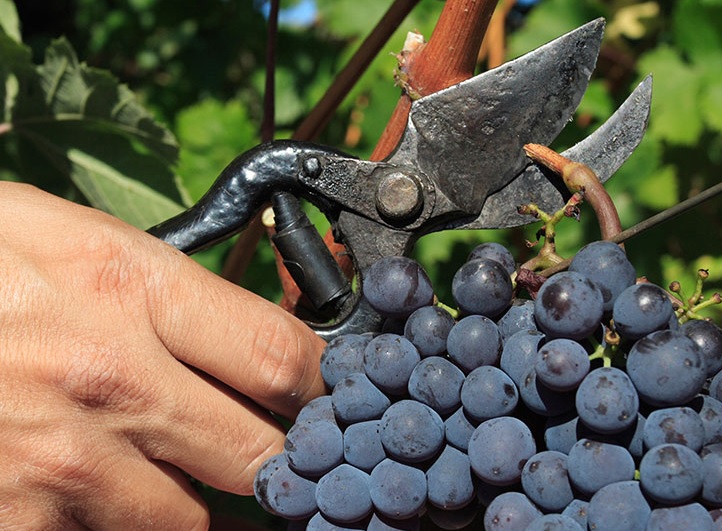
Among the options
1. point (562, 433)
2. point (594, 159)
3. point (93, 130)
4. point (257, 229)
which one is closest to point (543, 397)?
point (562, 433)

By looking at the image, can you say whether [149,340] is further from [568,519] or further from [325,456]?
[568,519]

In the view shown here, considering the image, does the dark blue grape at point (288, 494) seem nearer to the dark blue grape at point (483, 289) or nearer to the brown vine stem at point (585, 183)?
the dark blue grape at point (483, 289)

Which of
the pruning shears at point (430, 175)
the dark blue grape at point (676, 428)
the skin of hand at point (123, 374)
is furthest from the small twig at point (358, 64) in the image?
the dark blue grape at point (676, 428)

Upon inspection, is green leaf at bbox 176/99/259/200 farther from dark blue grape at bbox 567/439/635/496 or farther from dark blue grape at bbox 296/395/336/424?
dark blue grape at bbox 567/439/635/496

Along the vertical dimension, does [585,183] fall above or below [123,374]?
above

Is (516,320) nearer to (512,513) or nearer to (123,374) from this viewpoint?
(512,513)

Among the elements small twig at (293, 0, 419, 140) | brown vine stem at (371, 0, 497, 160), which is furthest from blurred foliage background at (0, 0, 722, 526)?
brown vine stem at (371, 0, 497, 160)
